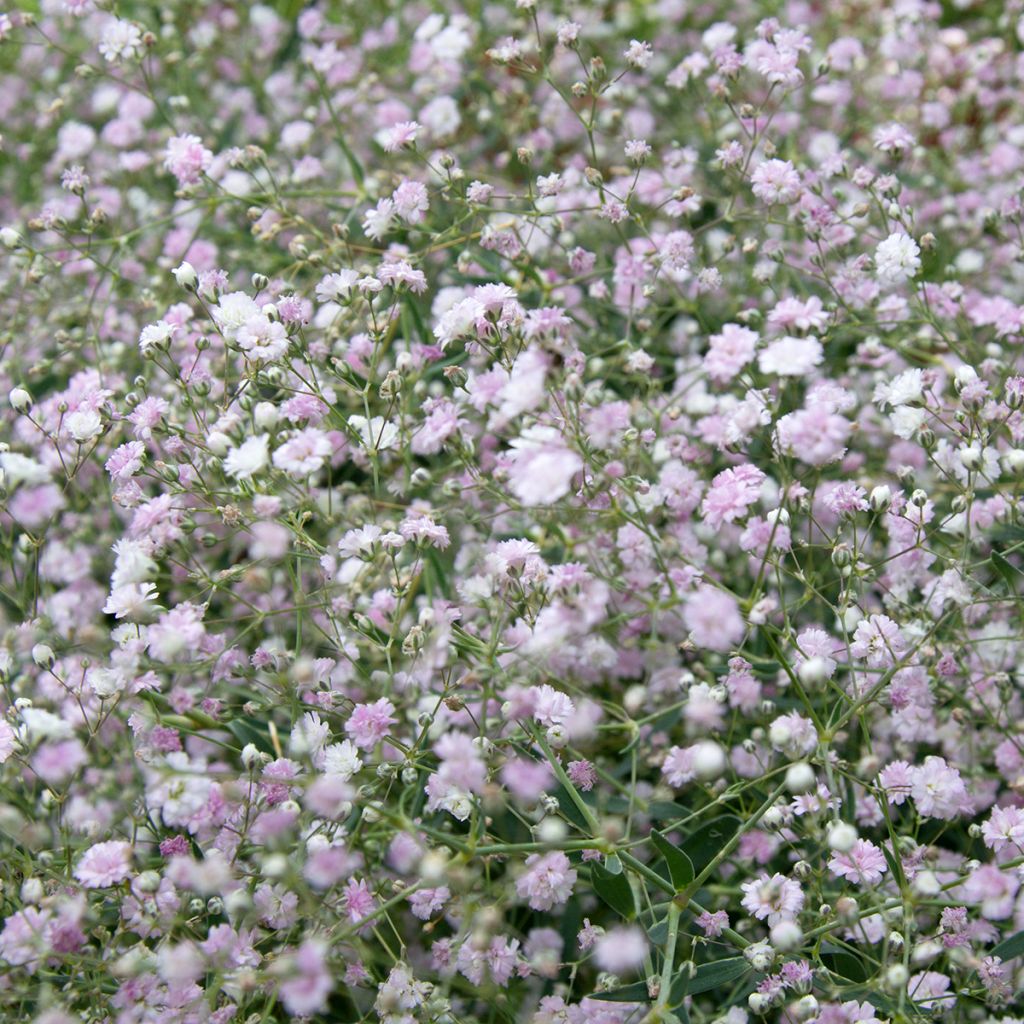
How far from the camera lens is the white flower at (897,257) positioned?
2252mm

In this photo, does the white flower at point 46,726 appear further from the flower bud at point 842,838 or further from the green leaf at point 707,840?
the flower bud at point 842,838

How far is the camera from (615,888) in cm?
175

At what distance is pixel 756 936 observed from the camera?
216 cm

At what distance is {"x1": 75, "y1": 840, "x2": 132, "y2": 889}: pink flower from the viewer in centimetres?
179

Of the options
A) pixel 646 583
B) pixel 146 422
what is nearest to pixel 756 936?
pixel 646 583

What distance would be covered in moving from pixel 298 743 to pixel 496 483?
2.41ft

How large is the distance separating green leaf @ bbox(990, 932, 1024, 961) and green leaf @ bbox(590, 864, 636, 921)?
2.02ft

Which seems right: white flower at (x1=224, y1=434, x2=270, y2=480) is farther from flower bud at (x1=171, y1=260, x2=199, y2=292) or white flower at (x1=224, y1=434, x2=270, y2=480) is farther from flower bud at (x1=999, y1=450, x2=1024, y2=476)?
flower bud at (x1=999, y1=450, x2=1024, y2=476)

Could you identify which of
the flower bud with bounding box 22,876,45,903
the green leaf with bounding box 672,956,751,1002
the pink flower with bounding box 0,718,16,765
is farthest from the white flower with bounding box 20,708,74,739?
the green leaf with bounding box 672,956,751,1002

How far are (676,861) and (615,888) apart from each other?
0.11 meters

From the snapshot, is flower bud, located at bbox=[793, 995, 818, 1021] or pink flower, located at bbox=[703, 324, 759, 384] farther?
pink flower, located at bbox=[703, 324, 759, 384]

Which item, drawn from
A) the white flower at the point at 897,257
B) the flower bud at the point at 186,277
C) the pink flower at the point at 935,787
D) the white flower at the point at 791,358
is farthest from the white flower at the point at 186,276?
the pink flower at the point at 935,787

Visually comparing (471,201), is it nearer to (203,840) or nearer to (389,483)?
(389,483)

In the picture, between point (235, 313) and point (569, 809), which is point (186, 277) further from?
point (569, 809)
